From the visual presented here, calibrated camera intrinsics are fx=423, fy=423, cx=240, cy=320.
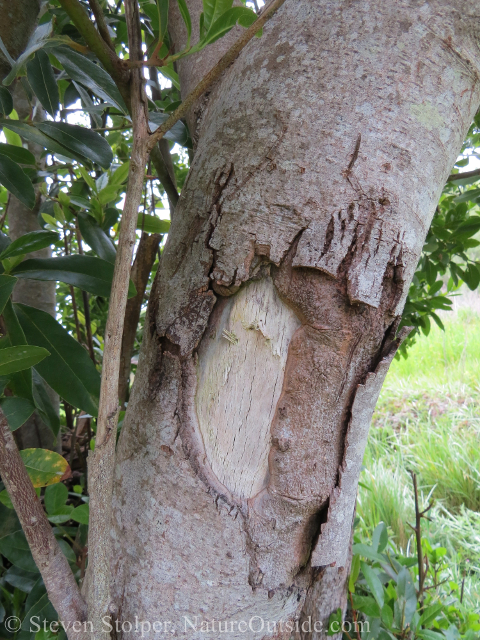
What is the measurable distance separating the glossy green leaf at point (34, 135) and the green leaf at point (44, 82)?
80mm

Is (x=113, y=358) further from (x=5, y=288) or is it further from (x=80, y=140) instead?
(x=80, y=140)

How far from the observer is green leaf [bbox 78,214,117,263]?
72cm

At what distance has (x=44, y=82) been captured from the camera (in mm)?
682

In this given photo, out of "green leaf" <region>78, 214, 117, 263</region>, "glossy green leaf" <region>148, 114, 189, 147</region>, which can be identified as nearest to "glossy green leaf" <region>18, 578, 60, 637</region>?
"green leaf" <region>78, 214, 117, 263</region>

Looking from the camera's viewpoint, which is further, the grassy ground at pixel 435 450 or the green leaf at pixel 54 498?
the grassy ground at pixel 435 450

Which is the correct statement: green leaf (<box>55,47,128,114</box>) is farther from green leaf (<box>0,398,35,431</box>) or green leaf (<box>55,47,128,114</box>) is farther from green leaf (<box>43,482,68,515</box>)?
green leaf (<box>43,482,68,515</box>)

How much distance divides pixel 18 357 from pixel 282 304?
304mm

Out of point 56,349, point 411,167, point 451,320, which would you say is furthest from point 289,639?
point 451,320

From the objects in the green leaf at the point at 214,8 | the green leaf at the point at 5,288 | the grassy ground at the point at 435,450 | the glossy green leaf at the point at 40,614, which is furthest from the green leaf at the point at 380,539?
the grassy ground at the point at 435,450

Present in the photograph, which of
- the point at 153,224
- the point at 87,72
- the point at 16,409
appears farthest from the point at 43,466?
the point at 87,72

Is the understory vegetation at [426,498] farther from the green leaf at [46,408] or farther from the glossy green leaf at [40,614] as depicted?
the green leaf at [46,408]

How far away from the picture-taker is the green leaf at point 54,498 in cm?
75

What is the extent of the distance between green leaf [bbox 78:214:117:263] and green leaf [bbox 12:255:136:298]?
0.32 feet

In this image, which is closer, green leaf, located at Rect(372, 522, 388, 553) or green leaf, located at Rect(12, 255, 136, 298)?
green leaf, located at Rect(12, 255, 136, 298)
